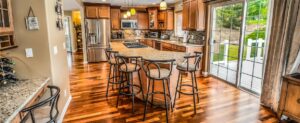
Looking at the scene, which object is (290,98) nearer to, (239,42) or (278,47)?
(278,47)

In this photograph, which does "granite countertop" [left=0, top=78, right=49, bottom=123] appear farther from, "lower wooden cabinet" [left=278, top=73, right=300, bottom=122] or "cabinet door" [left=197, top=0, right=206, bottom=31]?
"cabinet door" [left=197, top=0, right=206, bottom=31]

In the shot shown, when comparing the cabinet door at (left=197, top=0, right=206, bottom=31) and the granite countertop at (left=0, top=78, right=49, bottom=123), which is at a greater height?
the cabinet door at (left=197, top=0, right=206, bottom=31)

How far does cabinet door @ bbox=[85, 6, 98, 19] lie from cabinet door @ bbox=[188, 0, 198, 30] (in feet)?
12.7

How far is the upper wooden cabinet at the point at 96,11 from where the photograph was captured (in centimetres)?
A: 727

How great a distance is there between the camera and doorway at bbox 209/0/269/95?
150 inches

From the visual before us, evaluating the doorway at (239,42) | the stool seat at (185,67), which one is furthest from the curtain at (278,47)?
the stool seat at (185,67)

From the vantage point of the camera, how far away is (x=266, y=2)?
11.7 ft

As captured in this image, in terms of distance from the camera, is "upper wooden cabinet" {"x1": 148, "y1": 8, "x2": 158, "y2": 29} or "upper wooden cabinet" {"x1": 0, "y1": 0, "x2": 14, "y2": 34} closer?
"upper wooden cabinet" {"x1": 0, "y1": 0, "x2": 14, "y2": 34}

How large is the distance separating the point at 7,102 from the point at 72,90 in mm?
2789

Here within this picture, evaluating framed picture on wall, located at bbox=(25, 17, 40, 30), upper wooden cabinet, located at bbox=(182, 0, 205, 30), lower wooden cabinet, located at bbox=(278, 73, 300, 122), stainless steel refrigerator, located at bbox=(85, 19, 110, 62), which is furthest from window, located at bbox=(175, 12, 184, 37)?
framed picture on wall, located at bbox=(25, 17, 40, 30)

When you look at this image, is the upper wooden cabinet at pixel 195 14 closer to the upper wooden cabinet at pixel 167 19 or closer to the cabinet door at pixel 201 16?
the cabinet door at pixel 201 16

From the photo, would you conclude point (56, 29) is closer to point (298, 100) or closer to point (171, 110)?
point (171, 110)

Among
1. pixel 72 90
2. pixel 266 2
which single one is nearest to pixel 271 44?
pixel 266 2

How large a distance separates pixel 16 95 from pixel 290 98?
11.3 feet
